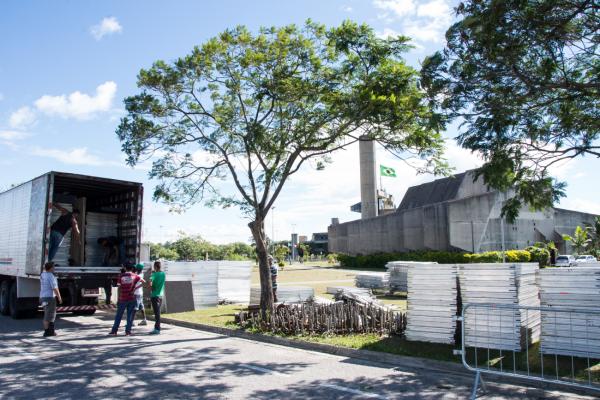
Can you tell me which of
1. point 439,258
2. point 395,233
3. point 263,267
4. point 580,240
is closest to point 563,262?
point 580,240

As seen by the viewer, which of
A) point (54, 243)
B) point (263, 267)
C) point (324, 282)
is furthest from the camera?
point (324, 282)

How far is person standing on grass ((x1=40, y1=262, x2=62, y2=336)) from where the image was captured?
11.7 meters

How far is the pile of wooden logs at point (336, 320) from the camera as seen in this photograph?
11.0m

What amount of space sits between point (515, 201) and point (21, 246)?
13.4m

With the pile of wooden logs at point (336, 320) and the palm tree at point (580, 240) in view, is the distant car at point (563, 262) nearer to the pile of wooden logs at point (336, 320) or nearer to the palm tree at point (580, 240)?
the palm tree at point (580, 240)

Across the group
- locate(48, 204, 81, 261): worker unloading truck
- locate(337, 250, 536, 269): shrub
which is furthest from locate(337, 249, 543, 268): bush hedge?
locate(48, 204, 81, 261): worker unloading truck

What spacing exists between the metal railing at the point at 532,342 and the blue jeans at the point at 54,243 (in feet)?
35.9

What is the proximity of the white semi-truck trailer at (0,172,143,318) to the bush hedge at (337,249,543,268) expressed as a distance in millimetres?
29157

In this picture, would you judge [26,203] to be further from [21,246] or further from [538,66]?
[538,66]

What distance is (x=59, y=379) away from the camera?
24.3 ft

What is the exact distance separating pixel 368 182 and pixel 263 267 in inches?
1841

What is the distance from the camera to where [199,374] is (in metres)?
7.93

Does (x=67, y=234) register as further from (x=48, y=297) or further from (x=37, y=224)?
(x=48, y=297)

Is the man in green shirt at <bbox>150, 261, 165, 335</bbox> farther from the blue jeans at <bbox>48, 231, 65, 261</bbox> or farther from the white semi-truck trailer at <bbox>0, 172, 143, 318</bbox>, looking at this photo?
the blue jeans at <bbox>48, 231, 65, 261</bbox>
